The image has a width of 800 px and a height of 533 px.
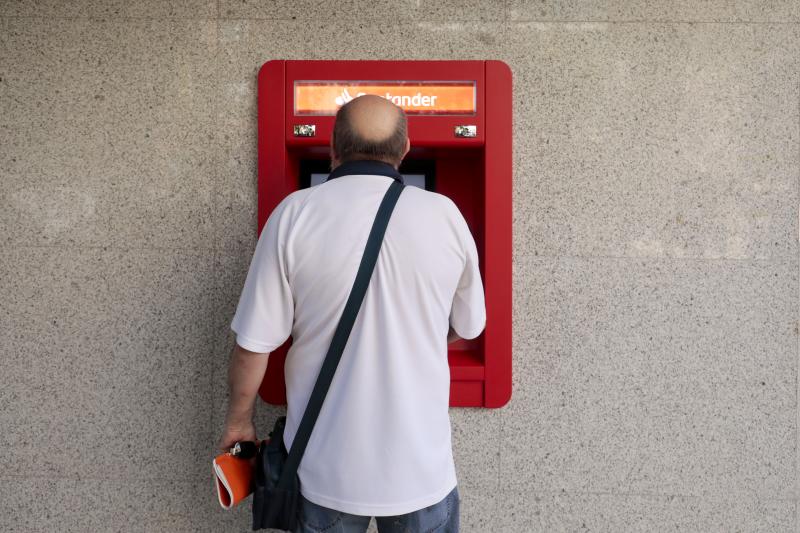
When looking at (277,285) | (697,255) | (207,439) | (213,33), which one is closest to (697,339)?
(697,255)

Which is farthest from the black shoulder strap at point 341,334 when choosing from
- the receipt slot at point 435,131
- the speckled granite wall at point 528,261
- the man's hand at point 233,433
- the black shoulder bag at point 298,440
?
the speckled granite wall at point 528,261

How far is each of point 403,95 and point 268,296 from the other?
3.21ft

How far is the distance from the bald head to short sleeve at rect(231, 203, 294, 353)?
0.76 feet

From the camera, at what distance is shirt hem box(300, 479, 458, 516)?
1287 millimetres

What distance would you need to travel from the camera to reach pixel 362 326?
127 centimetres

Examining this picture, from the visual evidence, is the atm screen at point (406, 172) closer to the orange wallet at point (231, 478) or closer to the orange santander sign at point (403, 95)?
the orange santander sign at point (403, 95)

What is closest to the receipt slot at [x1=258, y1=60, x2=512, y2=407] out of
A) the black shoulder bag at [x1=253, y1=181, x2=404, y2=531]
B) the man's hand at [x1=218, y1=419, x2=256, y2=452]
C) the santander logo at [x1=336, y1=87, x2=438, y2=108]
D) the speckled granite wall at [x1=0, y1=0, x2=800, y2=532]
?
the santander logo at [x1=336, y1=87, x2=438, y2=108]

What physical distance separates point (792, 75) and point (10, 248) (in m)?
3.15

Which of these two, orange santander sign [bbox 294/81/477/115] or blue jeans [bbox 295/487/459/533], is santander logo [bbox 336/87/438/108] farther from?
blue jeans [bbox 295/487/459/533]

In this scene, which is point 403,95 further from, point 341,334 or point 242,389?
Answer: point 242,389

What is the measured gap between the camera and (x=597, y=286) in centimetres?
207

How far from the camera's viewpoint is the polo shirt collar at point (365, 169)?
52.4 inches

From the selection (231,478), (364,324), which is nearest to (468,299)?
(364,324)

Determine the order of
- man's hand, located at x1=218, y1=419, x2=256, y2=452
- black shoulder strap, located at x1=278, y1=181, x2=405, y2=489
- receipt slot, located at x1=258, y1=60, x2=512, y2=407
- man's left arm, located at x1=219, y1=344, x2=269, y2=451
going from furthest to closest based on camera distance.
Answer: receipt slot, located at x1=258, y1=60, x2=512, y2=407
man's hand, located at x1=218, y1=419, x2=256, y2=452
man's left arm, located at x1=219, y1=344, x2=269, y2=451
black shoulder strap, located at x1=278, y1=181, x2=405, y2=489
